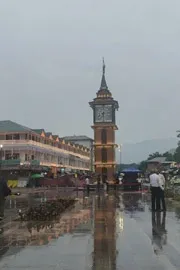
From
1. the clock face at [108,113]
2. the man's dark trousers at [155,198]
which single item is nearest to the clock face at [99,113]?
the clock face at [108,113]

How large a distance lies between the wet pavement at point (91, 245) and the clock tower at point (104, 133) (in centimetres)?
10897

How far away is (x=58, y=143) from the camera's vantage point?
110 m

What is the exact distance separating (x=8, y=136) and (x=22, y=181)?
1723cm

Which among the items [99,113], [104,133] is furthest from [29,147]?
[99,113]

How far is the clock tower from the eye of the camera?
124 meters

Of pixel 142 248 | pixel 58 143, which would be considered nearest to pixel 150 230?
pixel 142 248

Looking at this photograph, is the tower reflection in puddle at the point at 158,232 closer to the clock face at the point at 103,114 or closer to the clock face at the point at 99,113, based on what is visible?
the clock face at the point at 103,114

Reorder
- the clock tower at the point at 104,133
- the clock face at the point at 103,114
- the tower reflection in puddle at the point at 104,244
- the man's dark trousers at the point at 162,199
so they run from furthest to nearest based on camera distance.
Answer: the clock face at the point at 103,114 → the clock tower at the point at 104,133 → the man's dark trousers at the point at 162,199 → the tower reflection in puddle at the point at 104,244

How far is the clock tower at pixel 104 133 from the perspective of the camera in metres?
124

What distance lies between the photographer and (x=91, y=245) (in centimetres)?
891

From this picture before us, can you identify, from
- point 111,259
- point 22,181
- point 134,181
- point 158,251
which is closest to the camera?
point 111,259

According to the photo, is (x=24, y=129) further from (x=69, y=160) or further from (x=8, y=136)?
(x=69, y=160)

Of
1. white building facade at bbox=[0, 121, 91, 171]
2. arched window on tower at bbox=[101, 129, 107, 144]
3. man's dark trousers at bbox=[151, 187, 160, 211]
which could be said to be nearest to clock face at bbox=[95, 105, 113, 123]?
arched window on tower at bbox=[101, 129, 107, 144]

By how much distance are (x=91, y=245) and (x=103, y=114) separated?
384 feet
